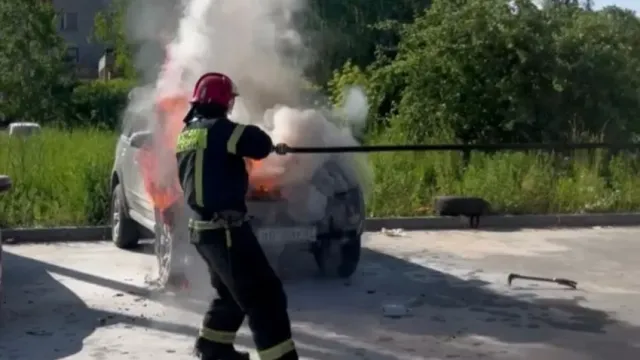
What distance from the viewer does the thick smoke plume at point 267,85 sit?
34.1 ft

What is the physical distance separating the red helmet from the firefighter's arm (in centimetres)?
33

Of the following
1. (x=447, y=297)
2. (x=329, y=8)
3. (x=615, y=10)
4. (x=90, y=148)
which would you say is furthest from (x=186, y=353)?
(x=329, y=8)

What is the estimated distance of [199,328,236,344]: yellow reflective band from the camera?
757 cm

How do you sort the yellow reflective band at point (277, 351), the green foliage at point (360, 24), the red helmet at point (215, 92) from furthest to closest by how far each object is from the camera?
the green foliage at point (360, 24) → the red helmet at point (215, 92) → the yellow reflective band at point (277, 351)

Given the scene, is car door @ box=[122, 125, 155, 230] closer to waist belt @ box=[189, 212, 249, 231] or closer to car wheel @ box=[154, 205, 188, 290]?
car wheel @ box=[154, 205, 188, 290]

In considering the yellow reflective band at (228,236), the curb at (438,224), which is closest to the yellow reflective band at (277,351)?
the yellow reflective band at (228,236)

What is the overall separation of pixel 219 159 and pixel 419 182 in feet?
30.2

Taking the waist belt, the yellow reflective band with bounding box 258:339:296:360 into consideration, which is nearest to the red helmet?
the waist belt

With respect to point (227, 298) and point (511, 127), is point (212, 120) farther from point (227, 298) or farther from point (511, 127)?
point (511, 127)

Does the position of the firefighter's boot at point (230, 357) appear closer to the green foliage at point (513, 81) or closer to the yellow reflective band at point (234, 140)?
the yellow reflective band at point (234, 140)

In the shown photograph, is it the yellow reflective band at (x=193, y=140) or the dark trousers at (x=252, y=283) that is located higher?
the yellow reflective band at (x=193, y=140)

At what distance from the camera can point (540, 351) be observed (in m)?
8.36

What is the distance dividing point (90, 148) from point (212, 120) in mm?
10693

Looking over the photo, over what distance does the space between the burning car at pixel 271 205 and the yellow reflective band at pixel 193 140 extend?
106 inches
